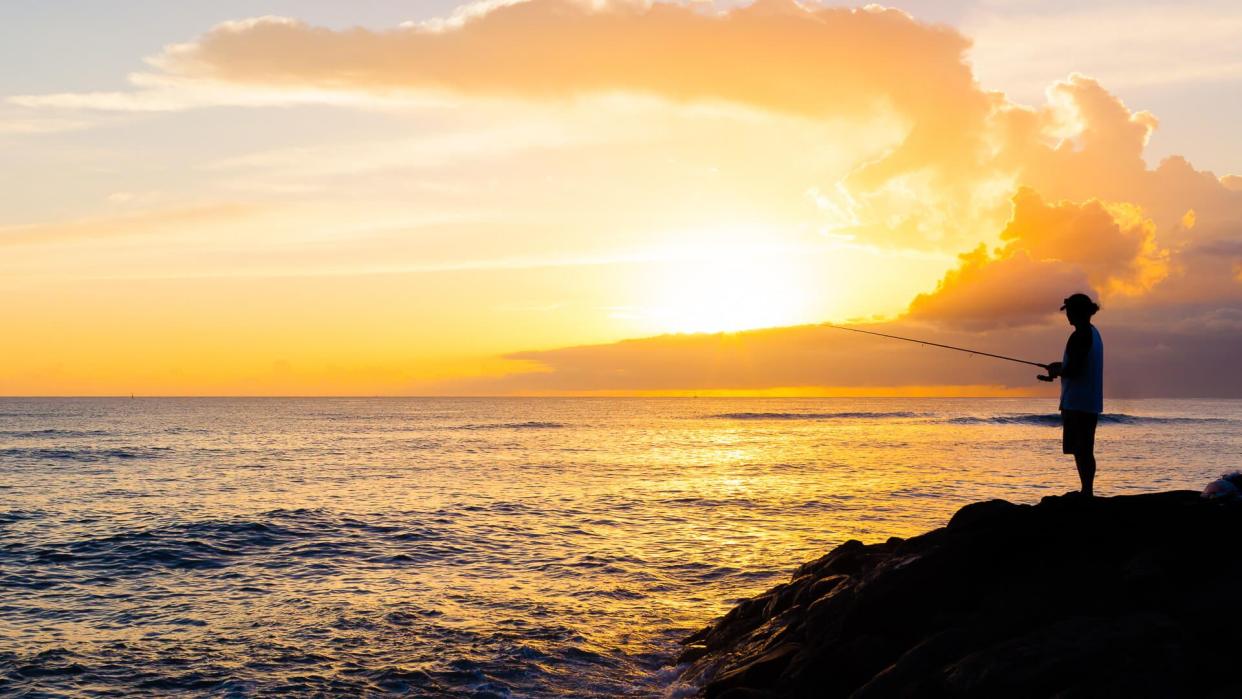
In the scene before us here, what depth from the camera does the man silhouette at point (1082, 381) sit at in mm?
10812

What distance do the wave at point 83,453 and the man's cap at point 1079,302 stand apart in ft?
169

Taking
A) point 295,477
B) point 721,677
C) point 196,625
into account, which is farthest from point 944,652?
point 295,477

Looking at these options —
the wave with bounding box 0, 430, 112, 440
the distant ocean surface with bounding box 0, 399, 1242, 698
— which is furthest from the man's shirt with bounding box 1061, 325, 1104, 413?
the wave with bounding box 0, 430, 112, 440

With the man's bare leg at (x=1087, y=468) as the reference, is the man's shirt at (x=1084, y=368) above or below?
above

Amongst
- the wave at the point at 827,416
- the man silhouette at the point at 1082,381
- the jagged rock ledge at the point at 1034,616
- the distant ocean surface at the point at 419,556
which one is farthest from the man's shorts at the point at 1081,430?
the wave at the point at 827,416

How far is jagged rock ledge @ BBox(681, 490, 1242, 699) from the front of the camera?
7.20m

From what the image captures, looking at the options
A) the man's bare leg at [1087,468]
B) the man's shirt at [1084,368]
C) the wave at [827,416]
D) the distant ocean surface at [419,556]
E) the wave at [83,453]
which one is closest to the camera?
the man's shirt at [1084,368]

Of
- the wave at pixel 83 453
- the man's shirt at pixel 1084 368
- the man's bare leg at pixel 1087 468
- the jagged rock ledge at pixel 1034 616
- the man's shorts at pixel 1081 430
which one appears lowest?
the wave at pixel 83 453

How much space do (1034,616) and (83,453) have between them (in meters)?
58.6

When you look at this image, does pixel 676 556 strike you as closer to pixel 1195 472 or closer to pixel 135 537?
pixel 135 537

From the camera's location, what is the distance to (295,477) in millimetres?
39406

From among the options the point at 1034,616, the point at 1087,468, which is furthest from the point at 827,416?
the point at 1034,616

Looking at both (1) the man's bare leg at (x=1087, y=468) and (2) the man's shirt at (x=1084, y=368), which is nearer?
(2) the man's shirt at (x=1084, y=368)

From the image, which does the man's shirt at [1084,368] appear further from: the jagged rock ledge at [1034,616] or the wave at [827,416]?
the wave at [827,416]
